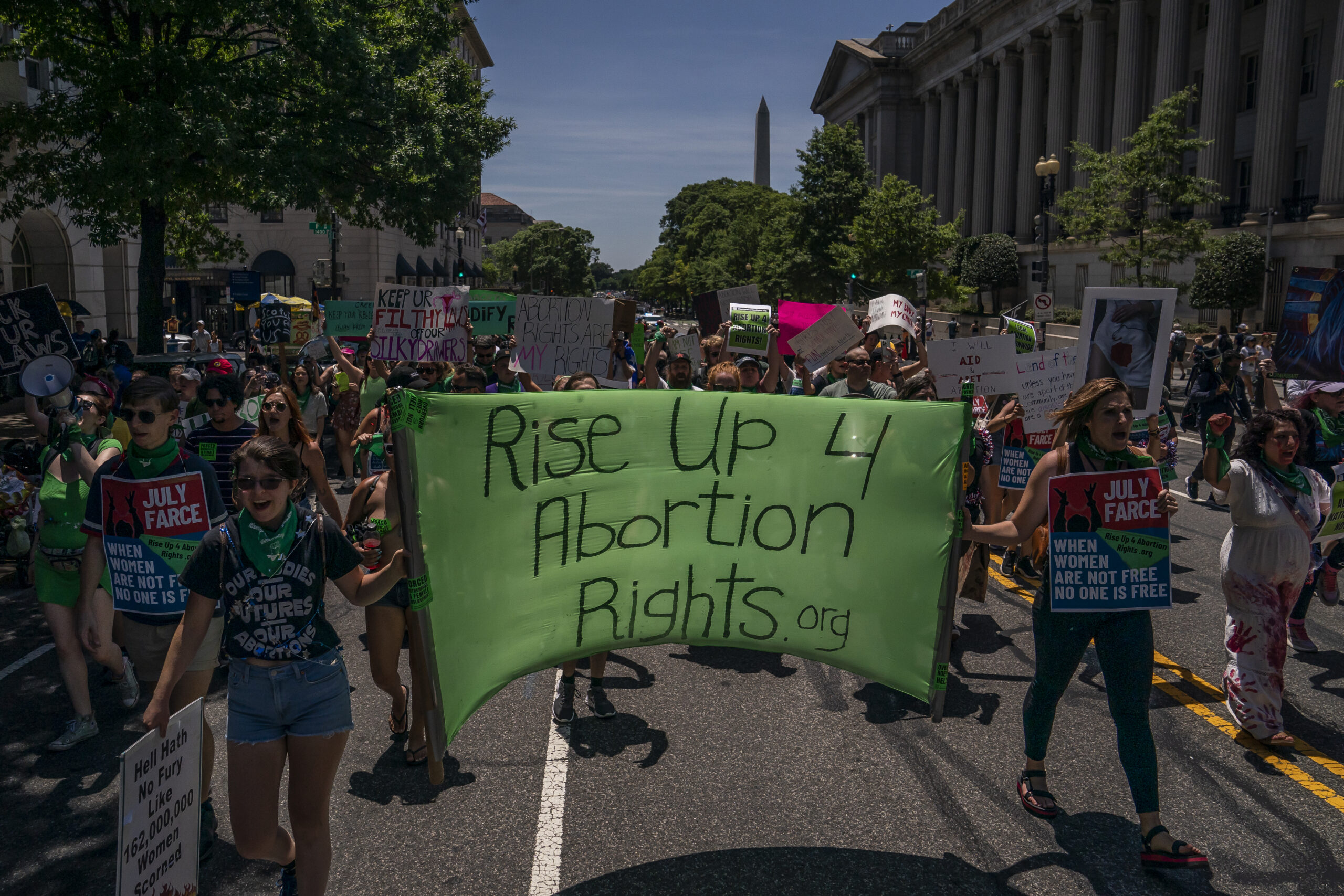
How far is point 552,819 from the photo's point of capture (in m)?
4.88

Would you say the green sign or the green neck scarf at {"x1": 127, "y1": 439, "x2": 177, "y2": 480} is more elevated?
the green sign

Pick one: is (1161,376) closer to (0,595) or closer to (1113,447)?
(1113,447)

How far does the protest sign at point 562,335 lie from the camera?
12859mm

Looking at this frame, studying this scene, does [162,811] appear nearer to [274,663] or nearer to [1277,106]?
[274,663]

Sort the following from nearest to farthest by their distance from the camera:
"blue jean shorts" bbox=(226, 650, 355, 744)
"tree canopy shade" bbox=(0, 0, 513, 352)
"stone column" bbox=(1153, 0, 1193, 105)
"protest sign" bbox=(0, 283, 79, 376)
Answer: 1. "blue jean shorts" bbox=(226, 650, 355, 744)
2. "protest sign" bbox=(0, 283, 79, 376)
3. "tree canopy shade" bbox=(0, 0, 513, 352)
4. "stone column" bbox=(1153, 0, 1193, 105)

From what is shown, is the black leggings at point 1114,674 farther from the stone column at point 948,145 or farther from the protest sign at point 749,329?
the stone column at point 948,145

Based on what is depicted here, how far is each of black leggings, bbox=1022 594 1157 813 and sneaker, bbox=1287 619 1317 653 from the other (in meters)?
3.48

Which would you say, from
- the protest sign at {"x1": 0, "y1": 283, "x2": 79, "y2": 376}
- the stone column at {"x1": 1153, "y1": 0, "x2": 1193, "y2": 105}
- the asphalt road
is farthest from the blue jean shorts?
the stone column at {"x1": 1153, "y1": 0, "x2": 1193, "y2": 105}

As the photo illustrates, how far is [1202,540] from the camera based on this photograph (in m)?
11.3

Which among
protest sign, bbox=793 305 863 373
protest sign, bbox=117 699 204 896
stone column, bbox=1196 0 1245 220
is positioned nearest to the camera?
protest sign, bbox=117 699 204 896

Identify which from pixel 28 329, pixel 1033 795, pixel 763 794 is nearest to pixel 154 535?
pixel 763 794

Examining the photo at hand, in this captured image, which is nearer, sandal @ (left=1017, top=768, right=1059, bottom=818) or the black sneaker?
sandal @ (left=1017, top=768, right=1059, bottom=818)

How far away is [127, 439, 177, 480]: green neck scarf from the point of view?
15.9ft

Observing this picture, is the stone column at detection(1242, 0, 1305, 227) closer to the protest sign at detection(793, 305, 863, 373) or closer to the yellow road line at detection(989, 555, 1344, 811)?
the protest sign at detection(793, 305, 863, 373)
